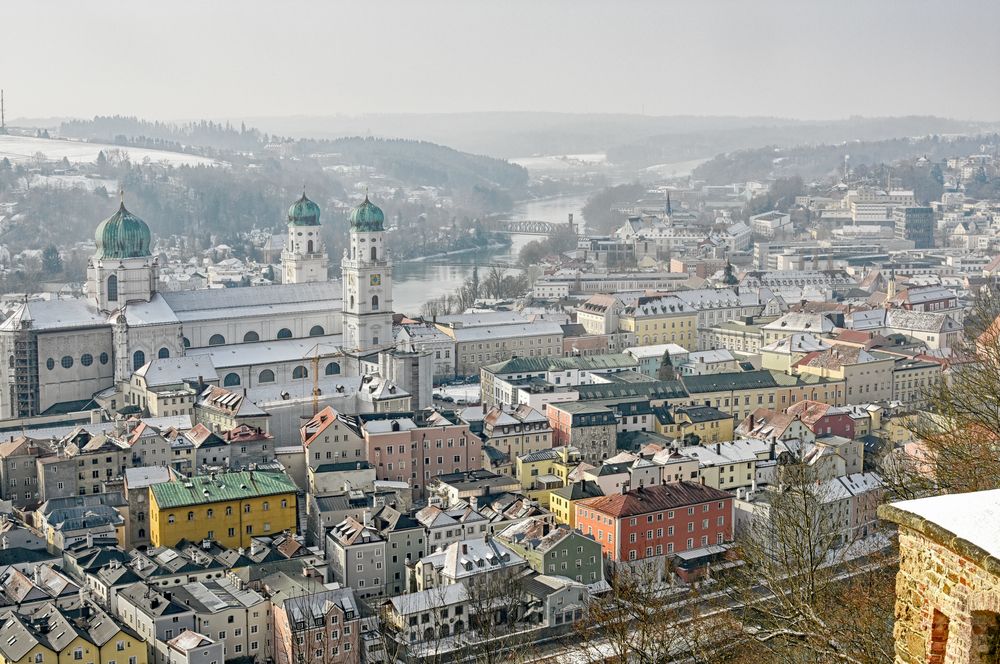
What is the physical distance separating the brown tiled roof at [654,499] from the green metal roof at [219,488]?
9.95 ft

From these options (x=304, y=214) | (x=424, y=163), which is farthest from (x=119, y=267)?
(x=424, y=163)

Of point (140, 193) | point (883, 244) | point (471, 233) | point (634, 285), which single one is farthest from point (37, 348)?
point (140, 193)

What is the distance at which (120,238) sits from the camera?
18.6 metres

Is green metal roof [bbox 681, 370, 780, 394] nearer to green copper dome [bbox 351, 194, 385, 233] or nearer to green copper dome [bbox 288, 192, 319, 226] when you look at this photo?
green copper dome [bbox 351, 194, 385, 233]

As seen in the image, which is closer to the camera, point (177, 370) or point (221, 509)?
point (221, 509)

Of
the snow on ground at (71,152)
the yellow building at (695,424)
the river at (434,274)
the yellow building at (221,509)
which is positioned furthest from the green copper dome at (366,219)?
the snow on ground at (71,152)

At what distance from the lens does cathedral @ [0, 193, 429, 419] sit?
58.3 ft

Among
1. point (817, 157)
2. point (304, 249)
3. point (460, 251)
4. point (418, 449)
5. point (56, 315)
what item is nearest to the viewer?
point (418, 449)

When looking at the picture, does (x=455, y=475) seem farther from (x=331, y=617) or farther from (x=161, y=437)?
(x=331, y=617)

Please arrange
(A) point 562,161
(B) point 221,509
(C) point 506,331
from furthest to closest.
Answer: (A) point 562,161 → (C) point 506,331 → (B) point 221,509

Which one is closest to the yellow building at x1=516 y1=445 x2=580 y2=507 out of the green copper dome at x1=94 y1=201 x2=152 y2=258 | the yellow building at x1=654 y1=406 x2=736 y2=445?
the yellow building at x1=654 y1=406 x2=736 y2=445

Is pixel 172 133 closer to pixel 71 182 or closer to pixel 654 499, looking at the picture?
pixel 71 182

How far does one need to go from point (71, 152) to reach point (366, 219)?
49745 millimetres

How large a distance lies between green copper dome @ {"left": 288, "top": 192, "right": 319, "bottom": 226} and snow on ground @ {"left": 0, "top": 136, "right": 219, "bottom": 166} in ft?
136
